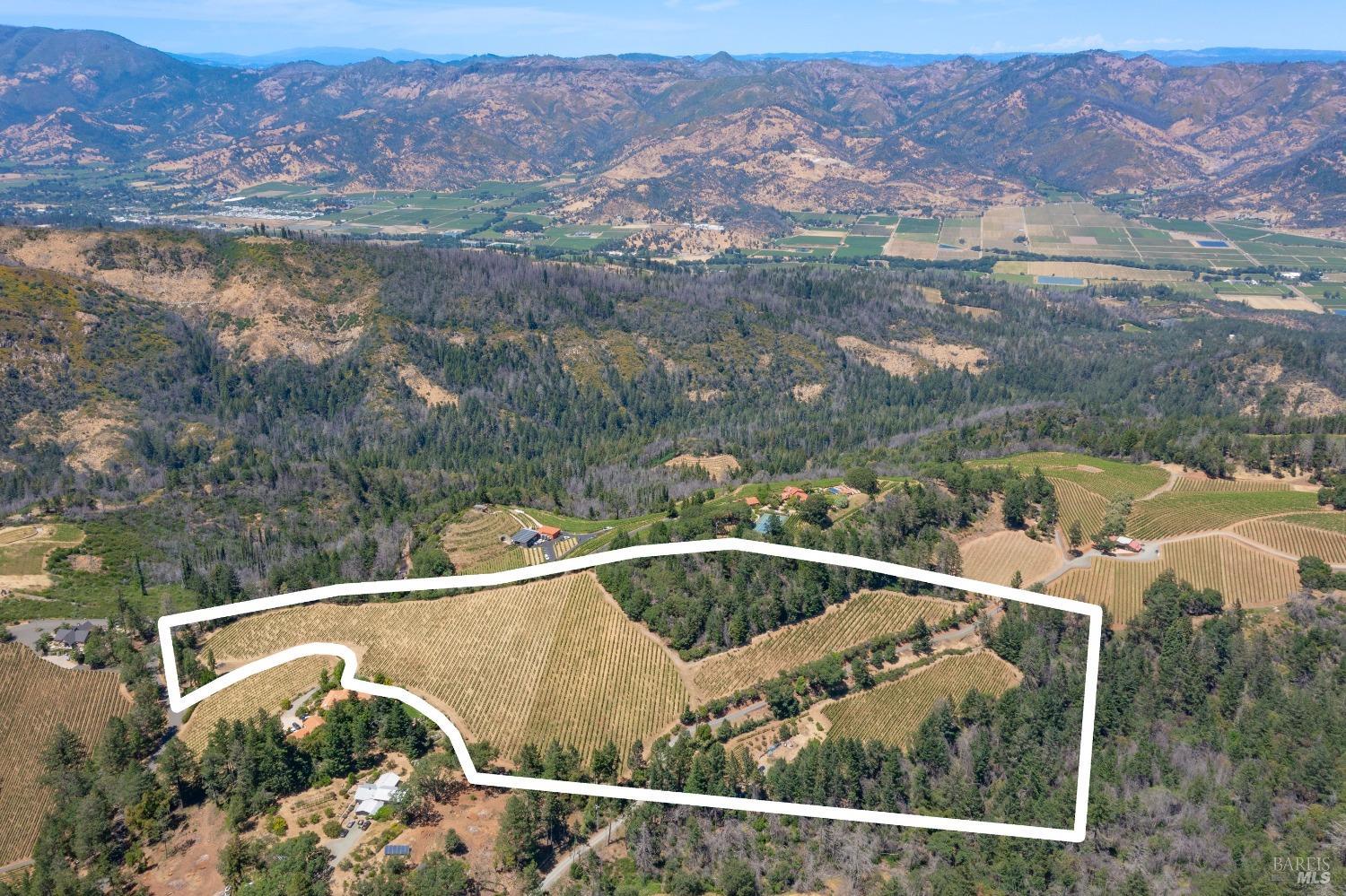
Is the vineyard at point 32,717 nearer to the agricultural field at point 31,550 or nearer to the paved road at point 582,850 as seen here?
the agricultural field at point 31,550

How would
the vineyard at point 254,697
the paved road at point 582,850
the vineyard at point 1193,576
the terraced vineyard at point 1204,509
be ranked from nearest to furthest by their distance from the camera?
the paved road at point 582,850 → the vineyard at point 254,697 → the vineyard at point 1193,576 → the terraced vineyard at point 1204,509

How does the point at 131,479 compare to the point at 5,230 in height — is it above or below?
below

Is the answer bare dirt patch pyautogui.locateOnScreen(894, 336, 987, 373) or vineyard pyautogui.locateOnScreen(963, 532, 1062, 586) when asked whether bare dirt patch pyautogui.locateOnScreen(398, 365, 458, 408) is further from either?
vineyard pyautogui.locateOnScreen(963, 532, 1062, 586)

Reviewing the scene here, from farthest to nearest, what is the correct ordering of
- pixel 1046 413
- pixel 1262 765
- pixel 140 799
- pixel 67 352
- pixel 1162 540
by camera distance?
pixel 67 352
pixel 1046 413
pixel 1162 540
pixel 1262 765
pixel 140 799

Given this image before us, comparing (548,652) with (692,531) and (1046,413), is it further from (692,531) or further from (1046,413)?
(1046,413)

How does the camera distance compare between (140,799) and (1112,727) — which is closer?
(140,799)

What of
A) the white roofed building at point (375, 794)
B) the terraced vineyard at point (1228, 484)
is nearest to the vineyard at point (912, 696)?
the white roofed building at point (375, 794)

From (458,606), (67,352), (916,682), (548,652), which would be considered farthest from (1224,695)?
(67,352)
